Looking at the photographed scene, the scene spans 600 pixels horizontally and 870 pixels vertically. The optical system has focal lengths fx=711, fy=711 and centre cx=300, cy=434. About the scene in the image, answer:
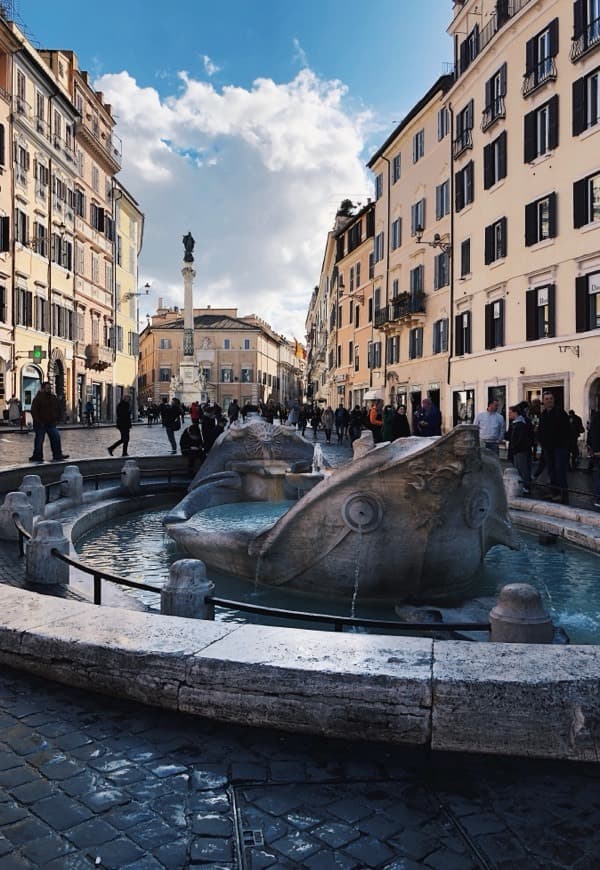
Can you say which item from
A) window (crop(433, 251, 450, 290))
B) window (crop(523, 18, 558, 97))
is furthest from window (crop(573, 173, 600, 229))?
window (crop(433, 251, 450, 290))

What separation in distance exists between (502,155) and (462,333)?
6742 millimetres

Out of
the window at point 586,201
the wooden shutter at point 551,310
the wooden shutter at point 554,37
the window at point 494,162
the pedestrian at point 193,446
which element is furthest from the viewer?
the window at point 494,162

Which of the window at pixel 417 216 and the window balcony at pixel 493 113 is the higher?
the window balcony at pixel 493 113

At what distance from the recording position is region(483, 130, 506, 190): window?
2469cm

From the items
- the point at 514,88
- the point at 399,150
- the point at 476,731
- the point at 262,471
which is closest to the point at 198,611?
the point at 476,731

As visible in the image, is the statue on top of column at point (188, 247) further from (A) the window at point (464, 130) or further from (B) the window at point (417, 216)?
(A) the window at point (464, 130)

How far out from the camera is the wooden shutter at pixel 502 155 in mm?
24594

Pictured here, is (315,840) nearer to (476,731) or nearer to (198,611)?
(476,731)

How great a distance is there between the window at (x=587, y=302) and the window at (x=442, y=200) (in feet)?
36.3

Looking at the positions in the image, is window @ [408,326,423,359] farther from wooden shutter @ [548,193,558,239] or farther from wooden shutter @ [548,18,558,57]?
wooden shutter @ [548,18,558,57]

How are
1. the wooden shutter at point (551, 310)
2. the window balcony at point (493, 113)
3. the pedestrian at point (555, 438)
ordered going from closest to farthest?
1. the pedestrian at point (555, 438)
2. the wooden shutter at point (551, 310)
3. the window balcony at point (493, 113)

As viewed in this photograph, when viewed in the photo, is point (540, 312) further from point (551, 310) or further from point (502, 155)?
point (502, 155)

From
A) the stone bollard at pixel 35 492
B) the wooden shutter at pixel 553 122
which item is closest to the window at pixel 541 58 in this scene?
the wooden shutter at pixel 553 122

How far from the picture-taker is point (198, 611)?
4176mm
